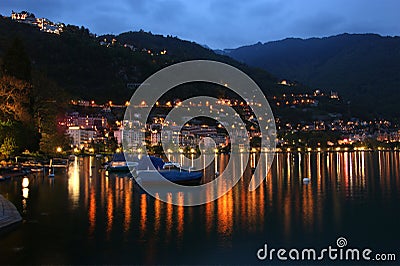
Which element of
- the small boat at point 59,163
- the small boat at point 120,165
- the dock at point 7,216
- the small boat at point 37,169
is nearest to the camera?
the dock at point 7,216

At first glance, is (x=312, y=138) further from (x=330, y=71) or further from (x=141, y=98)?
(x=330, y=71)

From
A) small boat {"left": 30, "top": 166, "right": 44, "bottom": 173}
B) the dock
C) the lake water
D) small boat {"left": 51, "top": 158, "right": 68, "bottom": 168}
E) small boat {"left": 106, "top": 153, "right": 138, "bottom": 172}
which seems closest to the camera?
the lake water

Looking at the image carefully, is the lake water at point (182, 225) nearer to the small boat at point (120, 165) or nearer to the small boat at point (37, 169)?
the small boat at point (37, 169)

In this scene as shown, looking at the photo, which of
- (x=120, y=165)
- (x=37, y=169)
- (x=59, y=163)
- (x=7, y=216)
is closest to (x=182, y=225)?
(x=7, y=216)

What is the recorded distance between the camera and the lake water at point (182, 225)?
11719 mm

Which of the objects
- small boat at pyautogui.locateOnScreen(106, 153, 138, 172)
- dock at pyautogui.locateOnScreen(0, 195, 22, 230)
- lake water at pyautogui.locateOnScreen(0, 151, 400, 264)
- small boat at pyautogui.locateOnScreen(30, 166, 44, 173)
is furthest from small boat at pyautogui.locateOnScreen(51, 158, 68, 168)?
dock at pyautogui.locateOnScreen(0, 195, 22, 230)

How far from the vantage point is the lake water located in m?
11.7

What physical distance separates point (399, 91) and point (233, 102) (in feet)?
209

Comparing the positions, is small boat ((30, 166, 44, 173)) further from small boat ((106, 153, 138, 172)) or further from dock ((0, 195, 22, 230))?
dock ((0, 195, 22, 230))

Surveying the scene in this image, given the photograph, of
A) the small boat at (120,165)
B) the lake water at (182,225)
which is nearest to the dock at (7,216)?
the lake water at (182,225)

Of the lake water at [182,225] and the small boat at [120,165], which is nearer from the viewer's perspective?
the lake water at [182,225]

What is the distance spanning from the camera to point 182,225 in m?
15.4

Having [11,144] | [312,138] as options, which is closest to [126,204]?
[11,144]

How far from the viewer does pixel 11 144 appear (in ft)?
117
